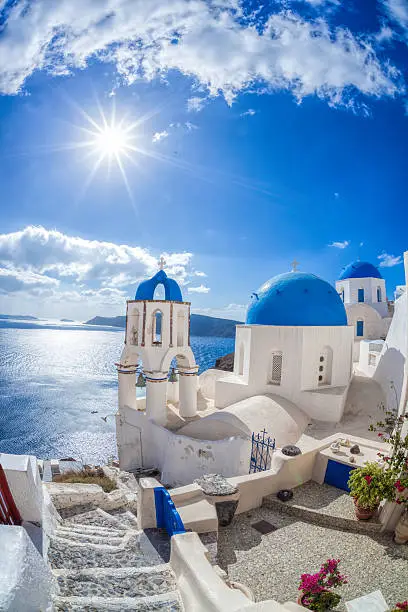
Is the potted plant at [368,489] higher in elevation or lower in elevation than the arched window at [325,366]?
lower

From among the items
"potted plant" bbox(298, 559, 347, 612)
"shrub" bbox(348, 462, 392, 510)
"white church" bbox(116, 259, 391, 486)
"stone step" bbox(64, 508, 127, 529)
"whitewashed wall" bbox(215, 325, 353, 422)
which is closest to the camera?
"potted plant" bbox(298, 559, 347, 612)

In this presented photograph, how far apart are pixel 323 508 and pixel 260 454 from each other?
466 centimetres

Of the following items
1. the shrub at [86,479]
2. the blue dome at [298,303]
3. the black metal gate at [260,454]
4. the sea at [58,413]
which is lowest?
the sea at [58,413]

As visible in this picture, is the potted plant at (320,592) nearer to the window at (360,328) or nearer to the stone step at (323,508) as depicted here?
the stone step at (323,508)

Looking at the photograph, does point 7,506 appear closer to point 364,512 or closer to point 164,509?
point 164,509

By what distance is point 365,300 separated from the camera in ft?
93.1

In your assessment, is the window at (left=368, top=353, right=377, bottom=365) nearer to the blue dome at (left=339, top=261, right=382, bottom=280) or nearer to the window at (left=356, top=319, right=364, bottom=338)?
the window at (left=356, top=319, right=364, bottom=338)

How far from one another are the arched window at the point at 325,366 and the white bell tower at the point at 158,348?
222 inches

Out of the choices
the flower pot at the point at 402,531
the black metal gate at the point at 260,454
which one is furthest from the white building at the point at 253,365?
the flower pot at the point at 402,531

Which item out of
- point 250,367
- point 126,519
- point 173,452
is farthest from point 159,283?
point 126,519

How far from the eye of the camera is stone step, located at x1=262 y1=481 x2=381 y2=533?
22.3ft

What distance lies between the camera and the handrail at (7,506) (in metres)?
5.44

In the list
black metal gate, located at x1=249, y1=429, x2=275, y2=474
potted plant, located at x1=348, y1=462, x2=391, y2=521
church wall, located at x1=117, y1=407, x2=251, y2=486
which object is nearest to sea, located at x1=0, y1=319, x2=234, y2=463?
church wall, located at x1=117, y1=407, x2=251, y2=486

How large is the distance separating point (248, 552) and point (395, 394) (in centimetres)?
1051
